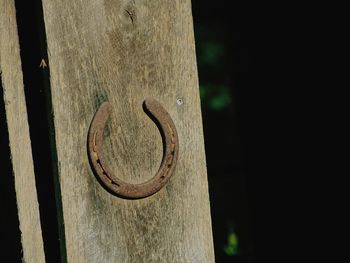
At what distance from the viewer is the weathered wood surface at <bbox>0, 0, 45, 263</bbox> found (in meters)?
0.84

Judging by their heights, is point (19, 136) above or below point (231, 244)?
above

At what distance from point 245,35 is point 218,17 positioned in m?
0.15

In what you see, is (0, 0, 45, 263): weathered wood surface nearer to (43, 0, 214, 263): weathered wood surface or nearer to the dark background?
(43, 0, 214, 263): weathered wood surface

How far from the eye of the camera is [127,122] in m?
0.88

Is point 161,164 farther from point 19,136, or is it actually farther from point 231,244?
point 231,244

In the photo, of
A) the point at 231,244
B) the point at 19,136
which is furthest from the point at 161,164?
the point at 231,244

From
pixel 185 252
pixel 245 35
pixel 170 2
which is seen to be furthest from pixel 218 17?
pixel 185 252

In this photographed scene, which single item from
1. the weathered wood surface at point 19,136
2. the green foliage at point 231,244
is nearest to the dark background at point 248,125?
the green foliage at point 231,244

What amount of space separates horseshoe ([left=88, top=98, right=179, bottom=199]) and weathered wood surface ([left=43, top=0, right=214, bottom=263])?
0.04 feet

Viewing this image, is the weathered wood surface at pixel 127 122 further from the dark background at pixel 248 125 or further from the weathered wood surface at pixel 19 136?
the dark background at pixel 248 125

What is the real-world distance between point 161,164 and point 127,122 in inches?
3.7

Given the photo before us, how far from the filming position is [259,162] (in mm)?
2289

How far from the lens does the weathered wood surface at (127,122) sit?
838 millimetres

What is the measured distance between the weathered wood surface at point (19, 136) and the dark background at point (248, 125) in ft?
4.83
